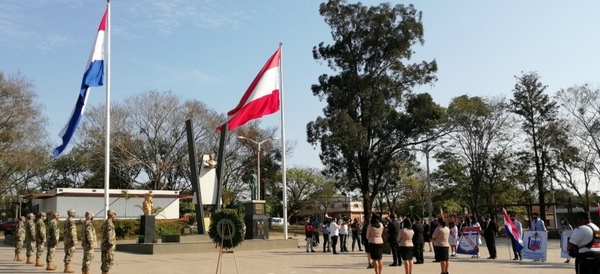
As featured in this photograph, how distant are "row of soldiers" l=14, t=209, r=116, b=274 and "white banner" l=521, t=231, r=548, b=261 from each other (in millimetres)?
13112

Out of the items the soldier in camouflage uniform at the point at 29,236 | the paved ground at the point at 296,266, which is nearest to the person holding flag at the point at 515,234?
the paved ground at the point at 296,266

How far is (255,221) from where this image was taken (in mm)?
27266

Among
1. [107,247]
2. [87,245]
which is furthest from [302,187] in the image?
[107,247]

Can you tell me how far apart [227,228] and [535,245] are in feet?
35.3

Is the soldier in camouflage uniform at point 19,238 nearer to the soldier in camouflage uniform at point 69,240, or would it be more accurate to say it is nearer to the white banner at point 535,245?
the soldier in camouflage uniform at point 69,240

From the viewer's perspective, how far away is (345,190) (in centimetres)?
4334

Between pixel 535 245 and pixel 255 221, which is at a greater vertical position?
pixel 255 221

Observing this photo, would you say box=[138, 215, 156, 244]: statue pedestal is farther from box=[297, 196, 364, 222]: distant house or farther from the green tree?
box=[297, 196, 364, 222]: distant house

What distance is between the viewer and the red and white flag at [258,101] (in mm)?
22312

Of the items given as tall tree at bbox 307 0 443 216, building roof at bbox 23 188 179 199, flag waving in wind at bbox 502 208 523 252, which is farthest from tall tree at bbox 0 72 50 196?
flag waving in wind at bbox 502 208 523 252

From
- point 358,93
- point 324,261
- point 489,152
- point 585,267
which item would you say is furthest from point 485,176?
point 585,267

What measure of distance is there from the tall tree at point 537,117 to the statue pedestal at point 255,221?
83.9 ft

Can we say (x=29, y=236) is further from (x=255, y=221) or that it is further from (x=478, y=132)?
(x=478, y=132)

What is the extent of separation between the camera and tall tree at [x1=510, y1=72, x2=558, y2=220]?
42875 mm
